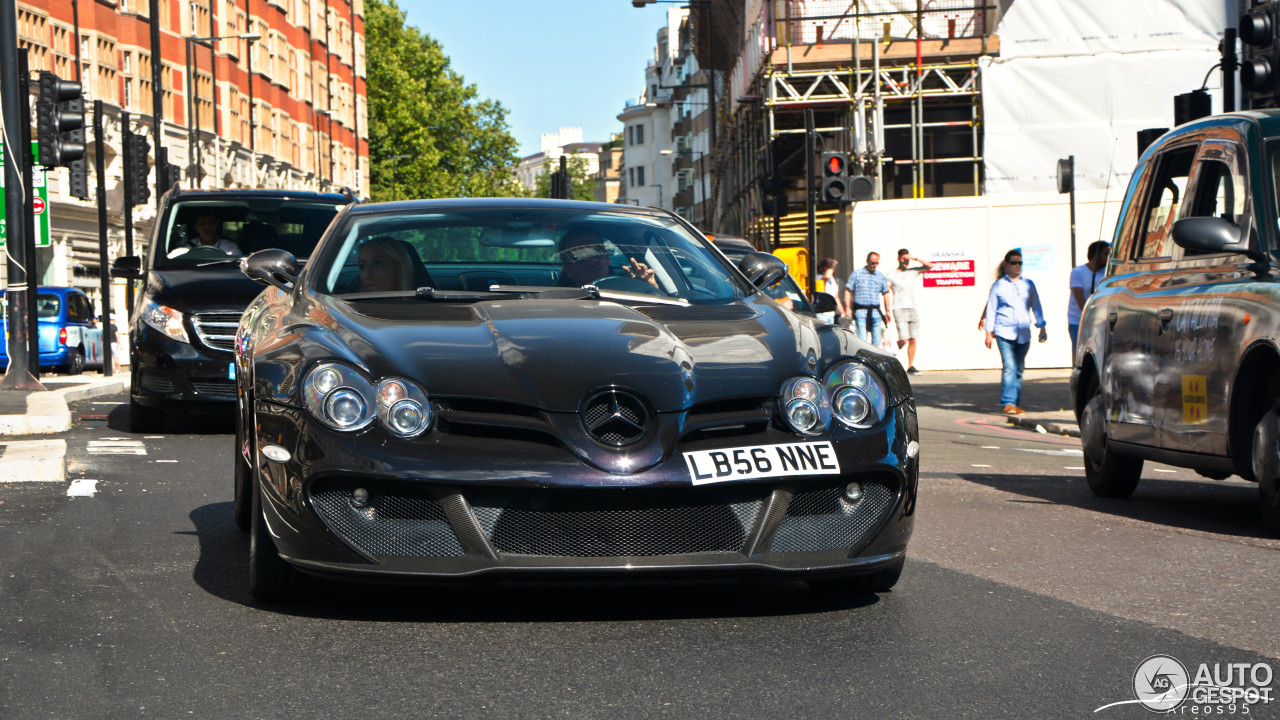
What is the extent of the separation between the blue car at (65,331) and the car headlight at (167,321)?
20.1 meters

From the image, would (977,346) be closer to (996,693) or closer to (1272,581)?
(1272,581)

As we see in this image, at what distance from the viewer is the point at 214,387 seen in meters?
13.5

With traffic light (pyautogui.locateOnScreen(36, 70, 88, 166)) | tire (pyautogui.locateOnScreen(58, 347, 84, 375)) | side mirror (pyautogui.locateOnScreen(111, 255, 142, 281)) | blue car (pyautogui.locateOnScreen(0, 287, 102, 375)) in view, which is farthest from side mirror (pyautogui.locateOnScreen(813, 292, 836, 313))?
tire (pyautogui.locateOnScreen(58, 347, 84, 375))

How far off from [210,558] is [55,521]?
149 centimetres

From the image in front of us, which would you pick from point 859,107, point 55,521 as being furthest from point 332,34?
point 55,521

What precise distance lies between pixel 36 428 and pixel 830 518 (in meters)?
9.94

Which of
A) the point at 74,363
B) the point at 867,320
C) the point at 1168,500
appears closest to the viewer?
Result: the point at 1168,500

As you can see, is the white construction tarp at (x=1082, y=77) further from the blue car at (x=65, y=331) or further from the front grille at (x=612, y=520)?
the front grille at (x=612, y=520)

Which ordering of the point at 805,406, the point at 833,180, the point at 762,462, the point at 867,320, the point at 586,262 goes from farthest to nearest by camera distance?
1. the point at 867,320
2. the point at 833,180
3. the point at 586,262
4. the point at 805,406
5. the point at 762,462

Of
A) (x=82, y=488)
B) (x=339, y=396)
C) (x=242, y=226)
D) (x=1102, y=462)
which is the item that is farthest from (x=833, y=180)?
(x=339, y=396)

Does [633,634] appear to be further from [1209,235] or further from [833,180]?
[833,180]

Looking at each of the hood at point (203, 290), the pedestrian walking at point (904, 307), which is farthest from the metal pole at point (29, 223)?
the pedestrian walking at point (904, 307)

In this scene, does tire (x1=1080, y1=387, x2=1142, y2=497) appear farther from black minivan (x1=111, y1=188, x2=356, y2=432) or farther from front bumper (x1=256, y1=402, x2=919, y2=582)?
black minivan (x1=111, y1=188, x2=356, y2=432)

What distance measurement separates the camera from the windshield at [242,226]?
48.3 feet
